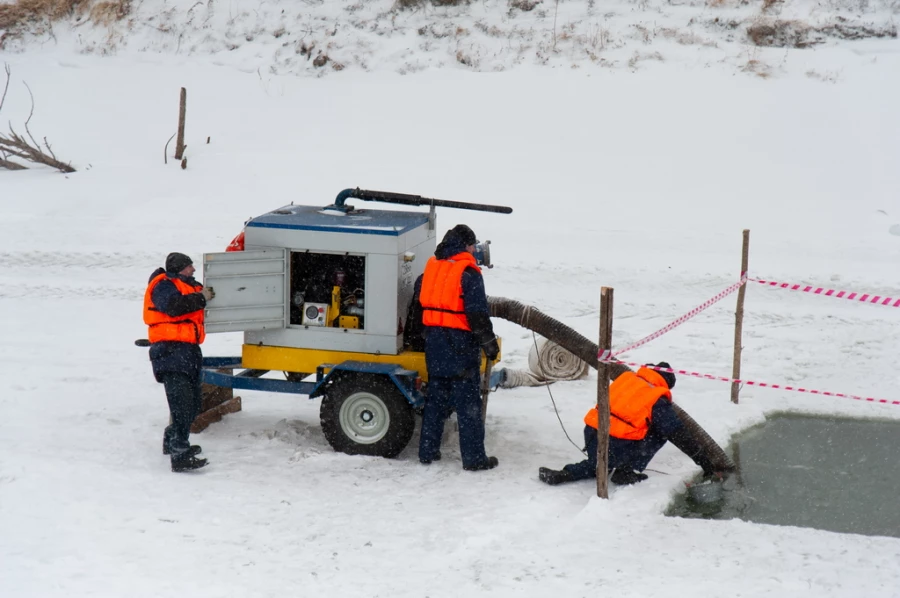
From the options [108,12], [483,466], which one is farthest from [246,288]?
[108,12]

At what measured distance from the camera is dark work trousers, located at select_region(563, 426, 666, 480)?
22.7 feet

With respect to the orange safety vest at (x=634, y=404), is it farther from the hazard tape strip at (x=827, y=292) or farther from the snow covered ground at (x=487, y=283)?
the hazard tape strip at (x=827, y=292)

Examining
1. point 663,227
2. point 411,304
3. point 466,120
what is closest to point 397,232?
point 411,304

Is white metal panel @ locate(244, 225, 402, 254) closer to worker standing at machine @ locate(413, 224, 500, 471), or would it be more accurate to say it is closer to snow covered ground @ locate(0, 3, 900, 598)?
worker standing at machine @ locate(413, 224, 500, 471)

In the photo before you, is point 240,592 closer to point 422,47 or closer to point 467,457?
point 467,457

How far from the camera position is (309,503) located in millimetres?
6566

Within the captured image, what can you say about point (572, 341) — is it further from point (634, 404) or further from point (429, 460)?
point (429, 460)

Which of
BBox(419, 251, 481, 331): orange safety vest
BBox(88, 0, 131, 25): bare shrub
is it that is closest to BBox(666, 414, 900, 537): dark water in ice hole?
BBox(419, 251, 481, 331): orange safety vest

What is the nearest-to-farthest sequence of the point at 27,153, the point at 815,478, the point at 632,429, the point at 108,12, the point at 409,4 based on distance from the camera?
the point at 632,429 < the point at 815,478 < the point at 27,153 < the point at 409,4 < the point at 108,12

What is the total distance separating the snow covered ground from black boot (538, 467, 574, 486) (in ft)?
0.20

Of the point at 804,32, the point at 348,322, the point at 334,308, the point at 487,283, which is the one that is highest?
the point at 804,32

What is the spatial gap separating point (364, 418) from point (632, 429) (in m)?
2.08

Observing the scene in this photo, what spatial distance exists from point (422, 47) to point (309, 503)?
49.4 feet

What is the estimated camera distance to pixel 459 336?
7141 millimetres
